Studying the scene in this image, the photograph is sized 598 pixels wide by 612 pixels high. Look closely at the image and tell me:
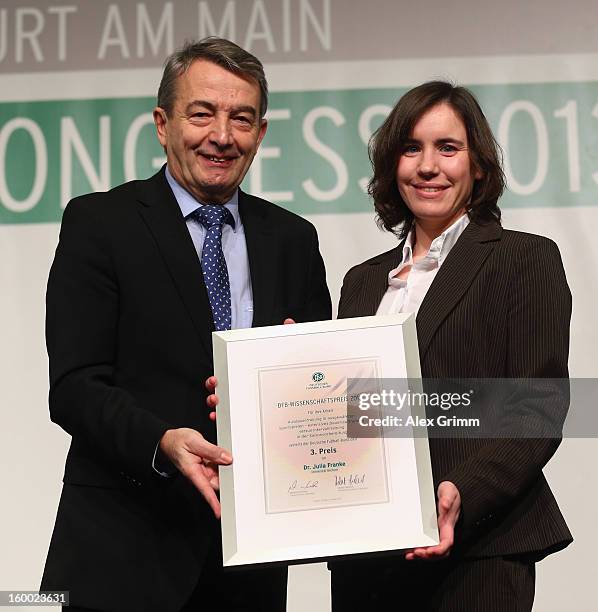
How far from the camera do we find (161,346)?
1843 mm

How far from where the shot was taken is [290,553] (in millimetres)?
1633

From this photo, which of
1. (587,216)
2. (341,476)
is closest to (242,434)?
(341,476)

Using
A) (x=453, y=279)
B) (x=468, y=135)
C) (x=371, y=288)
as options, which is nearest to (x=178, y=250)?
(x=371, y=288)

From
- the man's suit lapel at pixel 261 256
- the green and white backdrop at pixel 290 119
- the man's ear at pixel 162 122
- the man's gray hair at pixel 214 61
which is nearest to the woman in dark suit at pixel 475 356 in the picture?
the man's suit lapel at pixel 261 256

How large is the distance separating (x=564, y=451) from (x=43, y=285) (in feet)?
5.41

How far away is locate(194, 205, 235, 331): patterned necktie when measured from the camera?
190 cm

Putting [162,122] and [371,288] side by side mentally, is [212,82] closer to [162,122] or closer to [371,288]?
[162,122]

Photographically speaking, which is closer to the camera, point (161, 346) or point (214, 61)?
point (161, 346)

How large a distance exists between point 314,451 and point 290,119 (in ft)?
5.32

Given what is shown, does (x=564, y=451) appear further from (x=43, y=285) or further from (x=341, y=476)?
(x=43, y=285)

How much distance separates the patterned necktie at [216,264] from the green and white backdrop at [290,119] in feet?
3.39

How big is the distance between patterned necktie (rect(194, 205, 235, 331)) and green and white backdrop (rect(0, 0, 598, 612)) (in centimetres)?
103

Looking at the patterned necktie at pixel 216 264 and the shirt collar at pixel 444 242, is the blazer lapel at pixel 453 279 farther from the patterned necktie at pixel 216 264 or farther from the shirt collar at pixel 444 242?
the patterned necktie at pixel 216 264

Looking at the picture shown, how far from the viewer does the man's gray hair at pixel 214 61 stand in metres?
2.00
